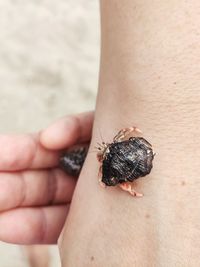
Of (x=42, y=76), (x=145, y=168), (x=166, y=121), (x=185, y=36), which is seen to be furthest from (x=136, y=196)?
(x=42, y=76)

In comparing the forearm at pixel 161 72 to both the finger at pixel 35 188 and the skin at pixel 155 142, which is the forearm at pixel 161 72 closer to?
the skin at pixel 155 142

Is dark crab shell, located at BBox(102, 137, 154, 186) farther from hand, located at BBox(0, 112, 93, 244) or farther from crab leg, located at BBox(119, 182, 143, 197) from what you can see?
hand, located at BBox(0, 112, 93, 244)

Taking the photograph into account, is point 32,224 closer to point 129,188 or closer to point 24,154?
point 24,154

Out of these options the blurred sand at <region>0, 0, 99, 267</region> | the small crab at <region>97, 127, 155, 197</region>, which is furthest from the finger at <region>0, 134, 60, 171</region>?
the blurred sand at <region>0, 0, 99, 267</region>

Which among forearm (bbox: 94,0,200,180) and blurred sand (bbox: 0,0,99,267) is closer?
forearm (bbox: 94,0,200,180)

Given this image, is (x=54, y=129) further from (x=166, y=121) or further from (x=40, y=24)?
(x=40, y=24)

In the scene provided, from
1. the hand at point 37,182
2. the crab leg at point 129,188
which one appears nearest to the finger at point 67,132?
the hand at point 37,182
